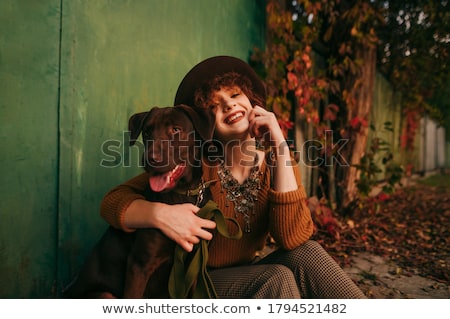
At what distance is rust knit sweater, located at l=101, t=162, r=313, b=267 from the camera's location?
1415 mm

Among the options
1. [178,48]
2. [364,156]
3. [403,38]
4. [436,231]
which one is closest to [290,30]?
[178,48]

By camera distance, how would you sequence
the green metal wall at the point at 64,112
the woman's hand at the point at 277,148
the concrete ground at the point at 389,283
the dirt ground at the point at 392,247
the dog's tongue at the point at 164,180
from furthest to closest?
the dirt ground at the point at 392,247
the concrete ground at the point at 389,283
the green metal wall at the point at 64,112
the woman's hand at the point at 277,148
the dog's tongue at the point at 164,180

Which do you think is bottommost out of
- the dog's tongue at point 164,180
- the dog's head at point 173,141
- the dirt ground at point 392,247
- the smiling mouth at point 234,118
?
the dirt ground at point 392,247

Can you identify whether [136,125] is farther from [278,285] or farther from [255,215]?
[278,285]

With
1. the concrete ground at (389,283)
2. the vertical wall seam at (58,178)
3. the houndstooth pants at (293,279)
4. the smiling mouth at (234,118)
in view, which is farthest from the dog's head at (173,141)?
the concrete ground at (389,283)

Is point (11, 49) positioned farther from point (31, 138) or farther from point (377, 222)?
point (377, 222)

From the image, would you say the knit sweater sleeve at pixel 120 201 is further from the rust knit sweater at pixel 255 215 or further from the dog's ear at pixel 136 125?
the dog's ear at pixel 136 125

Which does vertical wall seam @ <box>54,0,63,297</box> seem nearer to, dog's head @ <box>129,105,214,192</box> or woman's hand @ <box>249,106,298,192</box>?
dog's head @ <box>129,105,214,192</box>

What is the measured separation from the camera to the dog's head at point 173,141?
4.10ft

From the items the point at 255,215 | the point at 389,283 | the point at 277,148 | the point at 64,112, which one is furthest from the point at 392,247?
the point at 64,112

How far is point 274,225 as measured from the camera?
151 cm

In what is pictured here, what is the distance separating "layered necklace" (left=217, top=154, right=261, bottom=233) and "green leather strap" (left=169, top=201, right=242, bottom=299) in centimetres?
24

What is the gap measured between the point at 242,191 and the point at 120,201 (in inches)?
19.3

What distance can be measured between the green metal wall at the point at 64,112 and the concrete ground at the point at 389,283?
5.79ft
